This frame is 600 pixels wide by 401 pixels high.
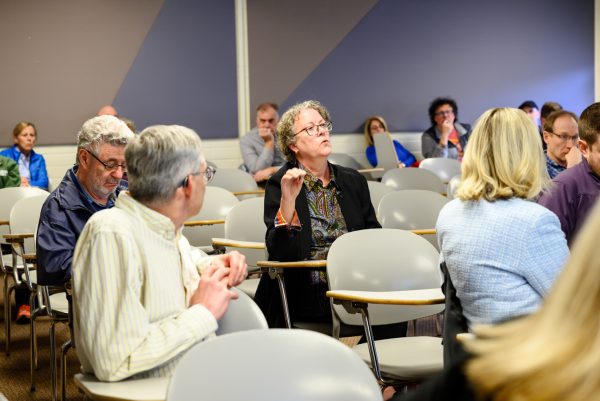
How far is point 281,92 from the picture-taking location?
9.32 metres

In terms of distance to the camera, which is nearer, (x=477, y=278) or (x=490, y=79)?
(x=477, y=278)

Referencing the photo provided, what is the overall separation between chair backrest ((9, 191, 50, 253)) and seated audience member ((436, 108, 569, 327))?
2.96 metres

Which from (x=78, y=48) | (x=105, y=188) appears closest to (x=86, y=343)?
(x=105, y=188)

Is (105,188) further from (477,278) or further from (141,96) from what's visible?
(141,96)

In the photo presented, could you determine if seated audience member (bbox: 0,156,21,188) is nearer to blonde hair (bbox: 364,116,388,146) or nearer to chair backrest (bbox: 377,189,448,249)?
chair backrest (bbox: 377,189,448,249)

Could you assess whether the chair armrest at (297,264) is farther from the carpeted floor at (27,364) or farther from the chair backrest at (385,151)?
the chair backrest at (385,151)

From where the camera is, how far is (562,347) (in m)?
0.78

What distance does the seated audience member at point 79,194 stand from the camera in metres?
3.24

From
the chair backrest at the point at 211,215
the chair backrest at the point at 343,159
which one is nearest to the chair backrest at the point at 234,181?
the chair backrest at the point at 211,215

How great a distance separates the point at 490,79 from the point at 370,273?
752 centimetres

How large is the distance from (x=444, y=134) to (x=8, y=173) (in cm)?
460

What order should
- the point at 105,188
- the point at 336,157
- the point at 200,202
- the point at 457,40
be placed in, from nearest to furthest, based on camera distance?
the point at 200,202 → the point at 105,188 → the point at 336,157 → the point at 457,40

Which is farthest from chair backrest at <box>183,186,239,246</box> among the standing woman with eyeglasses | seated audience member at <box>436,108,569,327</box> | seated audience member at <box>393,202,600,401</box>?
seated audience member at <box>393,202,600,401</box>

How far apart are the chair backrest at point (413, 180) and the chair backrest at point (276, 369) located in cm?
480
